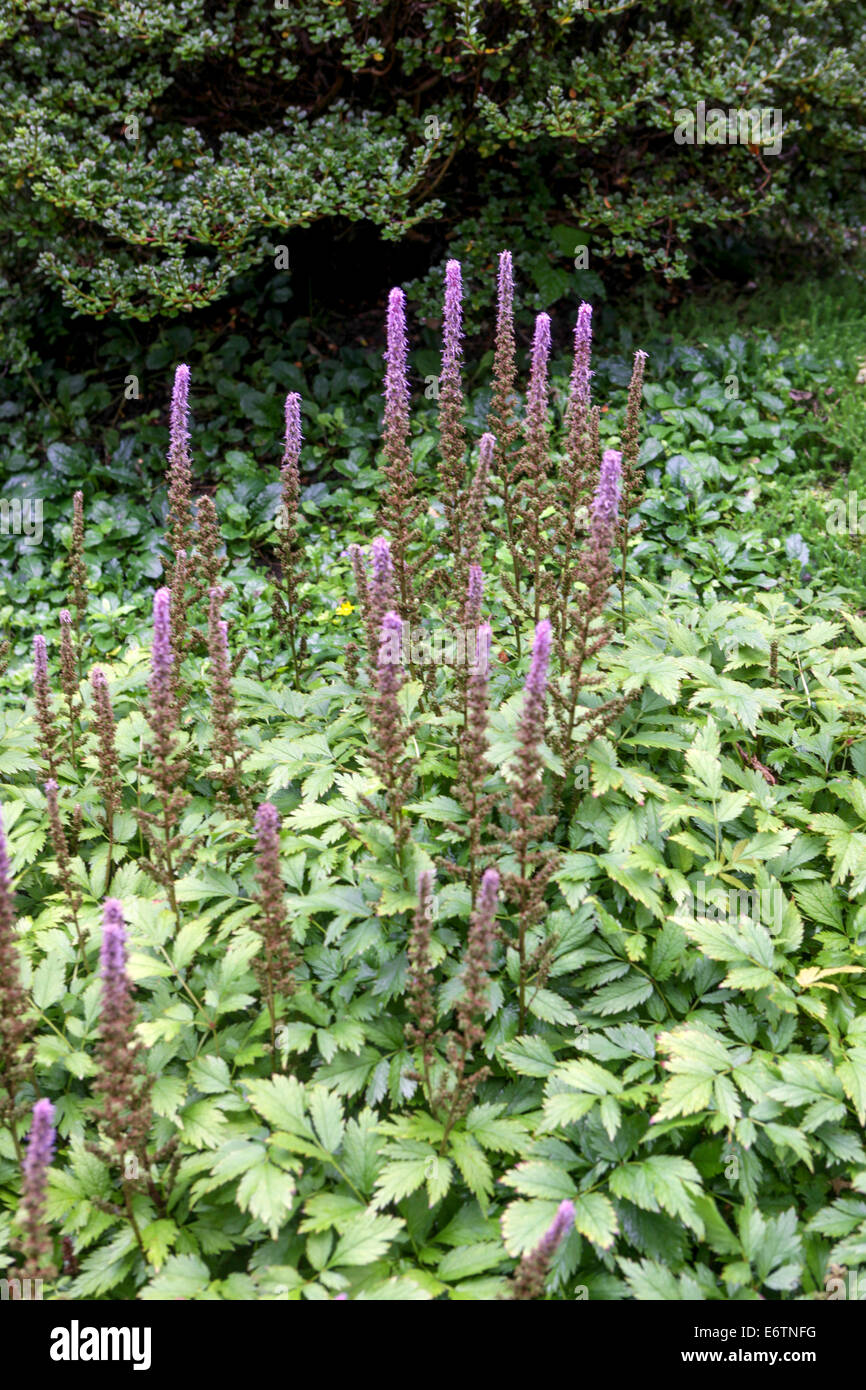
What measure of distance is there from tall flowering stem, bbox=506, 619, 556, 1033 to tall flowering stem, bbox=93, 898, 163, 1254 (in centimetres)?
97

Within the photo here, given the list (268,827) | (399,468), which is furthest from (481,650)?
(399,468)

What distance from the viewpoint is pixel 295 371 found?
760 cm

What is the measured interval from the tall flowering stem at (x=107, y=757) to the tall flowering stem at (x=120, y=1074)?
86cm

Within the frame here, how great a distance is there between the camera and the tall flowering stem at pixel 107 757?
3.15m

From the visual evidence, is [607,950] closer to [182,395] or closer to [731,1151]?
[731,1151]

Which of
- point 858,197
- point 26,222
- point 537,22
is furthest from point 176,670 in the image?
point 858,197

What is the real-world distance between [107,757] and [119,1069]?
110 centimetres

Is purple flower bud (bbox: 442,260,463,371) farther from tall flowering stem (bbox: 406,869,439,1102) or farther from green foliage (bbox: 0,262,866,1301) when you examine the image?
tall flowering stem (bbox: 406,869,439,1102)

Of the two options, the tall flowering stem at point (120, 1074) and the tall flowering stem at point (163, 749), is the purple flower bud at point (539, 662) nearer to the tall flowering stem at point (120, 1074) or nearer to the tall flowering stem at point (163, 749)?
the tall flowering stem at point (163, 749)

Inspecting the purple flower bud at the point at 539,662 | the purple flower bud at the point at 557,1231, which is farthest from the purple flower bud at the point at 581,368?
the purple flower bud at the point at 557,1231

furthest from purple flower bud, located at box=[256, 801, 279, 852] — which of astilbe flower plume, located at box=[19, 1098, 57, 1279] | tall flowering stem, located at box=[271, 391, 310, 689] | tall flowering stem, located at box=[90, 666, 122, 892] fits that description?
tall flowering stem, located at box=[271, 391, 310, 689]

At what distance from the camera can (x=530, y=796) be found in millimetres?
2668

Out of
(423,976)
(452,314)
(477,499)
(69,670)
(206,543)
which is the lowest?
(423,976)

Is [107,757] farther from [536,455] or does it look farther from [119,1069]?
[536,455]
